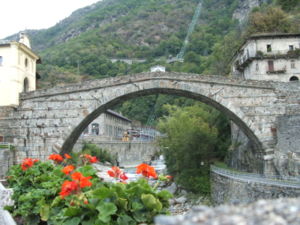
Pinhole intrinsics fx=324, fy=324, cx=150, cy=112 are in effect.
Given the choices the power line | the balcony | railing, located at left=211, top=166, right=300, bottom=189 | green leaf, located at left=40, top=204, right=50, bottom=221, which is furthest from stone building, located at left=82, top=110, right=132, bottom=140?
green leaf, located at left=40, top=204, right=50, bottom=221

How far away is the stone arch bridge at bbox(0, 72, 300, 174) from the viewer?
16.4 metres

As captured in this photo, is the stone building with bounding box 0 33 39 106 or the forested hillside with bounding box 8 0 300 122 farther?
the forested hillside with bounding box 8 0 300 122

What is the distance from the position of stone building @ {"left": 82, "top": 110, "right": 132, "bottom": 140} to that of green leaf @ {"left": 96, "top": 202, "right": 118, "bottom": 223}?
36385mm

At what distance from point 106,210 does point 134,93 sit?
12466 millimetres

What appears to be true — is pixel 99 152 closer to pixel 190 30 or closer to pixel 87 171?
pixel 87 171

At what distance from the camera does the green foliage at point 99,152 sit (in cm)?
3426

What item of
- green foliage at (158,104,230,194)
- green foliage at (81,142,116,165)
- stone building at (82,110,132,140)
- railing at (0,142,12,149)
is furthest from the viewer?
stone building at (82,110,132,140)

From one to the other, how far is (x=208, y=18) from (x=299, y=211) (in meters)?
88.8

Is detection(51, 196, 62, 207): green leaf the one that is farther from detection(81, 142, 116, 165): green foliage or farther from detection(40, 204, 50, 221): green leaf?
detection(81, 142, 116, 165): green foliage

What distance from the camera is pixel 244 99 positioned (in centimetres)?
1655

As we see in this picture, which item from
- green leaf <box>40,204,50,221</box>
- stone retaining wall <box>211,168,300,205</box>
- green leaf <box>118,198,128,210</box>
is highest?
green leaf <box>118,198,128,210</box>

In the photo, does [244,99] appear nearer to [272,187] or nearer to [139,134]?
[272,187]

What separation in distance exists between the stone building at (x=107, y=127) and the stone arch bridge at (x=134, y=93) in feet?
78.4

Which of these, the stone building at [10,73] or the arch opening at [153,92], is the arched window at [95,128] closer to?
the stone building at [10,73]
